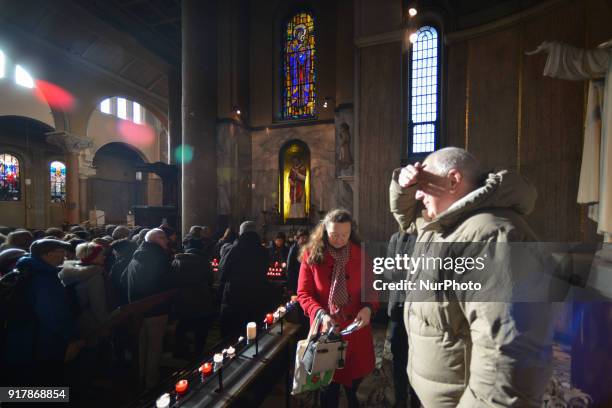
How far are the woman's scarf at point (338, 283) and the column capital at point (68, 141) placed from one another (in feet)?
55.7

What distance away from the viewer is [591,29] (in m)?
4.49

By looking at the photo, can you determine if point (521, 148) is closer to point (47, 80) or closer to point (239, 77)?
point (239, 77)

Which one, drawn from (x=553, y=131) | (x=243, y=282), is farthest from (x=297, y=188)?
(x=243, y=282)

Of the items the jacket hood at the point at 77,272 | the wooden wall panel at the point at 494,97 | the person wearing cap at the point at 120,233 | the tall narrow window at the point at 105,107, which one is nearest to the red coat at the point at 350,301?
the jacket hood at the point at 77,272

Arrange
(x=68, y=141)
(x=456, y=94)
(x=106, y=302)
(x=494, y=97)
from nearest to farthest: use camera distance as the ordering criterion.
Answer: (x=106, y=302)
(x=494, y=97)
(x=456, y=94)
(x=68, y=141)

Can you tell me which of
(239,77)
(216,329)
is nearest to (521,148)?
(216,329)

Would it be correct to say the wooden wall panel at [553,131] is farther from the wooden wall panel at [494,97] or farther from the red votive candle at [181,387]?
the red votive candle at [181,387]

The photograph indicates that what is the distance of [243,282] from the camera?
3.57 m

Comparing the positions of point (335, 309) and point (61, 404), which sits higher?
point (335, 309)

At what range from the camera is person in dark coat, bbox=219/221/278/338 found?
11.8 feet

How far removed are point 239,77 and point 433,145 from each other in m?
8.81

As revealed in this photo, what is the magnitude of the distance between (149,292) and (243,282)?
3.51 ft

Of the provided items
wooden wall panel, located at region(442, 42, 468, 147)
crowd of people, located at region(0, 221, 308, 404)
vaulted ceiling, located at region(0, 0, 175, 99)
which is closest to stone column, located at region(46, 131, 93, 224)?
vaulted ceiling, located at region(0, 0, 175, 99)

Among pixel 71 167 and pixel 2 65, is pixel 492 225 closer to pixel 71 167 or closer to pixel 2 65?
pixel 71 167
